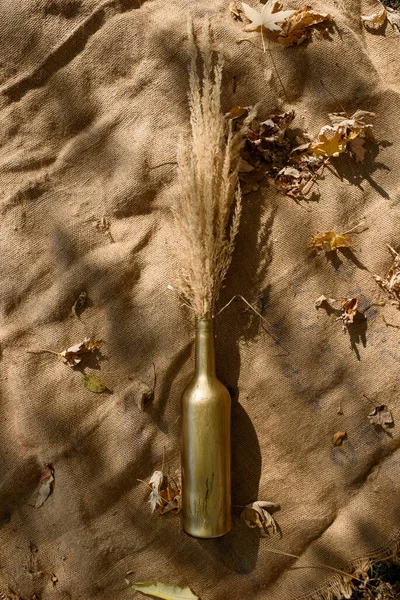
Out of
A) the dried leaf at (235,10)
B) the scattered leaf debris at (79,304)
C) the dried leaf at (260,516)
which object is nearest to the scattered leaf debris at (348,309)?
the dried leaf at (260,516)

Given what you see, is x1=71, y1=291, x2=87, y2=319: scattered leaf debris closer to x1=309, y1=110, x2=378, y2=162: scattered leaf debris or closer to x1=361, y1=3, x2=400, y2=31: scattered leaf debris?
x1=309, y1=110, x2=378, y2=162: scattered leaf debris

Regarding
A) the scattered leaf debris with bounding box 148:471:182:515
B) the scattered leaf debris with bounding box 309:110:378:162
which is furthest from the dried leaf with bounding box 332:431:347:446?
the scattered leaf debris with bounding box 309:110:378:162

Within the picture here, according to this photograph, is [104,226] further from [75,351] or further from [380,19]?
[380,19]

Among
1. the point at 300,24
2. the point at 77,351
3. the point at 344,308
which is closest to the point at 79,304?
the point at 77,351

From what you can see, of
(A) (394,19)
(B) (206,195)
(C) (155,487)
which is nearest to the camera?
(B) (206,195)

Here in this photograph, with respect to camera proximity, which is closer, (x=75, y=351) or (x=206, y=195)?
(x=206, y=195)

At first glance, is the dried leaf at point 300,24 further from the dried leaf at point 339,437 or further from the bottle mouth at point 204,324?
the dried leaf at point 339,437

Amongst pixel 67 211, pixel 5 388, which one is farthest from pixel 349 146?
pixel 5 388
